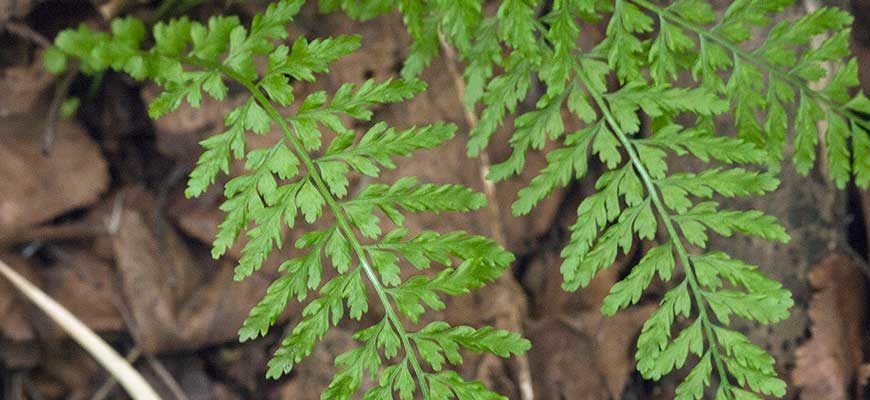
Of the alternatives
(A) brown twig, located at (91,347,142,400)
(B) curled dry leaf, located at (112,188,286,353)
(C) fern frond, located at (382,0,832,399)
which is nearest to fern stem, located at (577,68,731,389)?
(C) fern frond, located at (382,0,832,399)

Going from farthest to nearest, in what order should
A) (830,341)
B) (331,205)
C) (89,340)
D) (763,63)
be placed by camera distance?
1. (89,340)
2. (830,341)
3. (763,63)
4. (331,205)

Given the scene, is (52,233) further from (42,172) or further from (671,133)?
(671,133)

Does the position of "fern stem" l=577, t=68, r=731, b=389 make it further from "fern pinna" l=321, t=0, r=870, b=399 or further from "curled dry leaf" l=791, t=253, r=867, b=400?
"curled dry leaf" l=791, t=253, r=867, b=400

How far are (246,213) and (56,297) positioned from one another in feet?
4.78

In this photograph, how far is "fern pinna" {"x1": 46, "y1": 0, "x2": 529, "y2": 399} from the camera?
1.89m

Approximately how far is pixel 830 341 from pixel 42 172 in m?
2.65

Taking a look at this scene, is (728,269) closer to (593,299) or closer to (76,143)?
(593,299)

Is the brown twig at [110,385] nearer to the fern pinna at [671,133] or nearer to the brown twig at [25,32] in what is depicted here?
the brown twig at [25,32]

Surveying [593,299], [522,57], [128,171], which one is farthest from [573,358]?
[128,171]

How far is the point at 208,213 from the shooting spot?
306cm

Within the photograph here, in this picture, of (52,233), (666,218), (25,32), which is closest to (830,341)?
(666,218)

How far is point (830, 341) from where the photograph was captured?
2.51 meters

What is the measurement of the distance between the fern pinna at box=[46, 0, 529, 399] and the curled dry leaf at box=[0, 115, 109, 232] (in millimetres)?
1240

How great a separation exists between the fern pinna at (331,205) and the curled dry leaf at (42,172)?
48.8 inches
